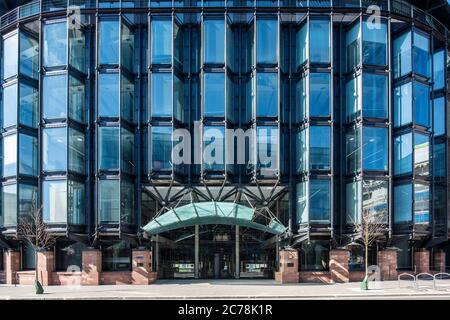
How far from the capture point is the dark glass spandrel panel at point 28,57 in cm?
3102

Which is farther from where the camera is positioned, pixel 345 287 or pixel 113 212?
Answer: pixel 113 212

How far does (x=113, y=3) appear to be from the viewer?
3128 cm

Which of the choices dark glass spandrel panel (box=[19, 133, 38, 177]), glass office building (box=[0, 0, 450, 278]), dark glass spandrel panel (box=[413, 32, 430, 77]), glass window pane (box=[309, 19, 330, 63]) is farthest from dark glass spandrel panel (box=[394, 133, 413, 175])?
dark glass spandrel panel (box=[19, 133, 38, 177])

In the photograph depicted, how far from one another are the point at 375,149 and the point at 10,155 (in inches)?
1036

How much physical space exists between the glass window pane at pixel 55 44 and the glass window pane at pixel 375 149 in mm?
21919

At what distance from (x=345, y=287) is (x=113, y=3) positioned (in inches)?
1007

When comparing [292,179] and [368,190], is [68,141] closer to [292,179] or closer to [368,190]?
[292,179]

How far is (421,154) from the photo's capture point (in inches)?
1200

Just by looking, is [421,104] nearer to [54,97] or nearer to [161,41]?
[161,41]

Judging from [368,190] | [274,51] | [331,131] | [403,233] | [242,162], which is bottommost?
[403,233]

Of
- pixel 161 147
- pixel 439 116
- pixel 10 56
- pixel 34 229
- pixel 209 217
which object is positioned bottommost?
pixel 34 229

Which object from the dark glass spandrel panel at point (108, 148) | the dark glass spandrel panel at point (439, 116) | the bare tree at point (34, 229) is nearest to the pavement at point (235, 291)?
the bare tree at point (34, 229)

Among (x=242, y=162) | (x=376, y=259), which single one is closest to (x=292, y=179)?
(x=242, y=162)

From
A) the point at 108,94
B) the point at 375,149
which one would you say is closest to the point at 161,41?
the point at 108,94
